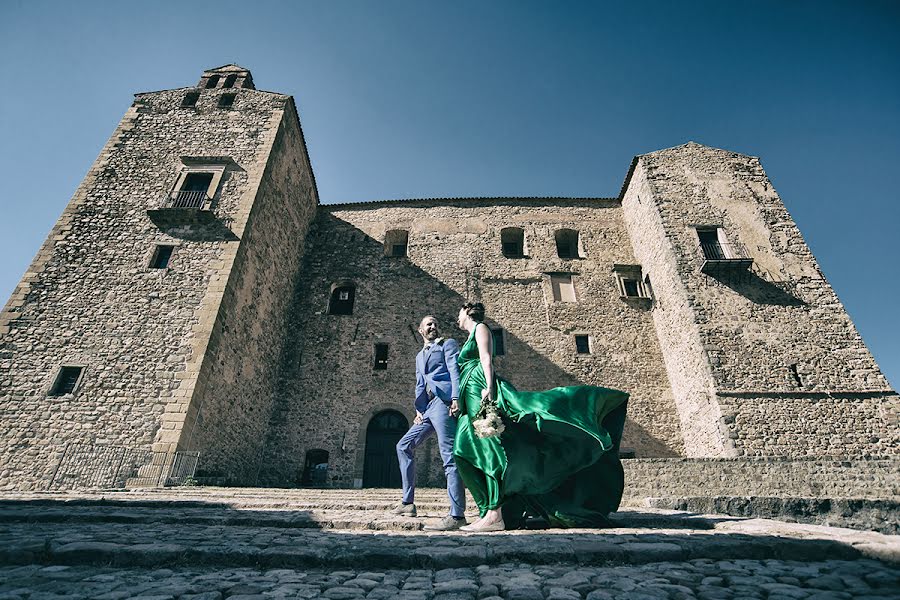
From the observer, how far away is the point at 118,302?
9.69 m

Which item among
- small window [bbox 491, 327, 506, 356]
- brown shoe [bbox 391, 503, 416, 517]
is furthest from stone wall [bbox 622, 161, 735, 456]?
brown shoe [bbox 391, 503, 416, 517]

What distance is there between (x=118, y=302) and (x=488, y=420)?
10374 millimetres

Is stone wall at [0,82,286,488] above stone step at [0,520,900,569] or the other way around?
above

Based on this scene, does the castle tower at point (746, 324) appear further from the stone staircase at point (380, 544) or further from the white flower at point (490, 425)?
the white flower at point (490, 425)

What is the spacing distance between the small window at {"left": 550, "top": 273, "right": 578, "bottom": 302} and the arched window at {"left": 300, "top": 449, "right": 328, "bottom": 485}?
8.68 meters

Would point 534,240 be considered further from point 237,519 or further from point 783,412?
point 237,519

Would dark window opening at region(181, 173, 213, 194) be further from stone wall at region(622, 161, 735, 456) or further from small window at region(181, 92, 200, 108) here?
stone wall at region(622, 161, 735, 456)

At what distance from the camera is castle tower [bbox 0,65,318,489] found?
8273 mm

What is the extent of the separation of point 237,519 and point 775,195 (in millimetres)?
16514

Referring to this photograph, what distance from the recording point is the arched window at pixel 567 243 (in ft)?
50.8

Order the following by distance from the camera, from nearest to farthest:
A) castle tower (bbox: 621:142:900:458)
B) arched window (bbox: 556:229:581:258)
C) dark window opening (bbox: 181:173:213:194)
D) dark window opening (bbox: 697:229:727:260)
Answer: castle tower (bbox: 621:142:900:458) < dark window opening (bbox: 181:173:213:194) < dark window opening (bbox: 697:229:727:260) < arched window (bbox: 556:229:581:258)

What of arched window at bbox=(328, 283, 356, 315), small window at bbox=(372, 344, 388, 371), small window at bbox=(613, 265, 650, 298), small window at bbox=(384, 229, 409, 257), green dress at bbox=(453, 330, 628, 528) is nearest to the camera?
green dress at bbox=(453, 330, 628, 528)

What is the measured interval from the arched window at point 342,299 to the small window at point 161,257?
4846mm

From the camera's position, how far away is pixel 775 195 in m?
13.3
